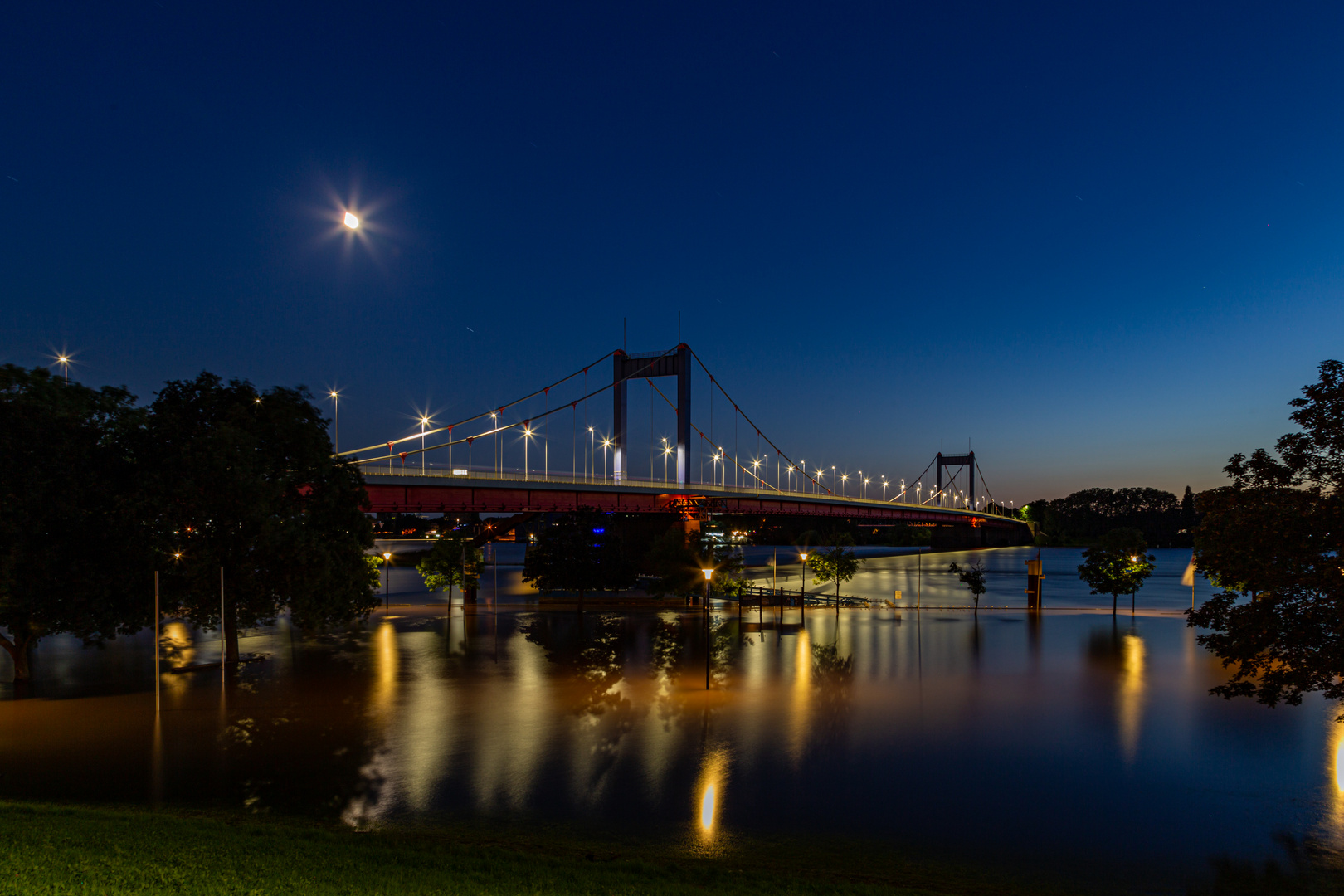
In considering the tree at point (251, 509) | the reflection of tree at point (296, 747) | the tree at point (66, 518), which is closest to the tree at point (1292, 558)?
the reflection of tree at point (296, 747)

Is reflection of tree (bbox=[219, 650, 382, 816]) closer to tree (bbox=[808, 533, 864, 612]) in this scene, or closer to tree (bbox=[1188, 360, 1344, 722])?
tree (bbox=[1188, 360, 1344, 722])

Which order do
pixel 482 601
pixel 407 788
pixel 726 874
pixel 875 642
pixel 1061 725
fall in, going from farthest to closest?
pixel 482 601 → pixel 875 642 → pixel 1061 725 → pixel 407 788 → pixel 726 874

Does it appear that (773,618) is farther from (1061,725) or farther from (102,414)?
(102,414)

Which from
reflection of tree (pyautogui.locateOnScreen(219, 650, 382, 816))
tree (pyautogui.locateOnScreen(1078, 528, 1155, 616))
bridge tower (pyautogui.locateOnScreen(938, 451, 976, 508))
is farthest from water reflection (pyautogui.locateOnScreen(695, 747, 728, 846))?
bridge tower (pyautogui.locateOnScreen(938, 451, 976, 508))

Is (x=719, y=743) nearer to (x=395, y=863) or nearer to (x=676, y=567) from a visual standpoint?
(x=395, y=863)

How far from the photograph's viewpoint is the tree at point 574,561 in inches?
1757

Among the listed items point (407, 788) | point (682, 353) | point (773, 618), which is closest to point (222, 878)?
point (407, 788)

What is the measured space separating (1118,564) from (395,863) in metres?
44.1

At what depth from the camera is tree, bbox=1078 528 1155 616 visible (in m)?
42.7

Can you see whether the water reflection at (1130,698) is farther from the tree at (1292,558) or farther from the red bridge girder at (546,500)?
the red bridge girder at (546,500)

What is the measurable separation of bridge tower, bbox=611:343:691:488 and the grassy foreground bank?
59769 millimetres

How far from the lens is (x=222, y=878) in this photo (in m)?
8.91

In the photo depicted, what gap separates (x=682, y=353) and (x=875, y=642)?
50366mm

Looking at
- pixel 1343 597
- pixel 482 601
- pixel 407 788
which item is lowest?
pixel 482 601
